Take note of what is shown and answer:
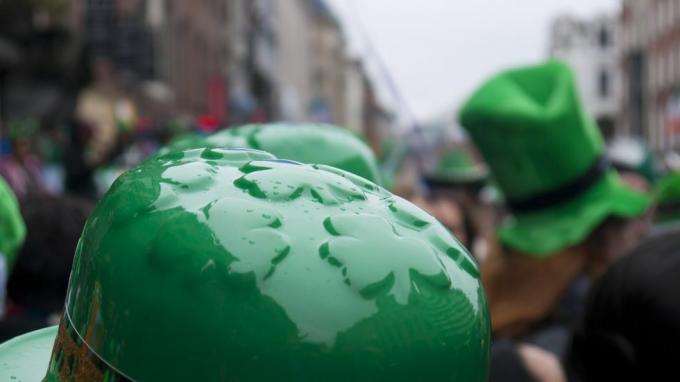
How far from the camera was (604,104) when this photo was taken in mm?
76625

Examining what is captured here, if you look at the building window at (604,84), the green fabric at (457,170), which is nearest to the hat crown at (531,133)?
the green fabric at (457,170)

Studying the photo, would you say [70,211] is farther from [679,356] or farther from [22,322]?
[679,356]

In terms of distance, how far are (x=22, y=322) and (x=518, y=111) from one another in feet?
5.25

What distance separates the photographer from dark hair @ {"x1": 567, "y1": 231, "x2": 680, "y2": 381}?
58.4 inches

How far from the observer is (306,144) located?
6.15 ft

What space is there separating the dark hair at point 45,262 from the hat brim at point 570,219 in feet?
4.38

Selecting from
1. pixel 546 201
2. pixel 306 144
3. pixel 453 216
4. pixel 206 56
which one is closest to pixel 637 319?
pixel 306 144

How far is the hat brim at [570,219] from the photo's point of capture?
9.70ft

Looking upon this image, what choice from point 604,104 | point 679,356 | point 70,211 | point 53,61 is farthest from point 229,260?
point 604,104

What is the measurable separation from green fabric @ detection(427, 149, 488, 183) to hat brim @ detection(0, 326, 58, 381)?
20.1 feet

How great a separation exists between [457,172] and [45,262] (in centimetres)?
526

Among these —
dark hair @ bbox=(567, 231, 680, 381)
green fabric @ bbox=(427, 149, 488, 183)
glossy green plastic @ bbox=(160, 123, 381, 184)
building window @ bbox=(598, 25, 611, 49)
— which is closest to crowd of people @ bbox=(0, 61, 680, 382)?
dark hair @ bbox=(567, 231, 680, 381)

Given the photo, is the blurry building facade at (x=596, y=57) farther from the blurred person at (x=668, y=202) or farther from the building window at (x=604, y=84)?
the blurred person at (x=668, y=202)

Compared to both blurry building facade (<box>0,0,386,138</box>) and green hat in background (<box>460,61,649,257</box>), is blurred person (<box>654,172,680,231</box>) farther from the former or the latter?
blurry building facade (<box>0,0,386,138</box>)
